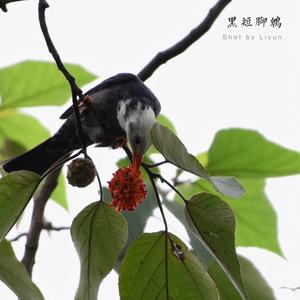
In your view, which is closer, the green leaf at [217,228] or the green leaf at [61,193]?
the green leaf at [217,228]

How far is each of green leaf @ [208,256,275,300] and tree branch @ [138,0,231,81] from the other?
89cm

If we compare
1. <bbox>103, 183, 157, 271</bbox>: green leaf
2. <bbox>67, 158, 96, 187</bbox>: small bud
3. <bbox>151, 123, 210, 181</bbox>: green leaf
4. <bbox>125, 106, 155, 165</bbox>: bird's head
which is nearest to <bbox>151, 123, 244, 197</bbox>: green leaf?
<bbox>151, 123, 210, 181</bbox>: green leaf

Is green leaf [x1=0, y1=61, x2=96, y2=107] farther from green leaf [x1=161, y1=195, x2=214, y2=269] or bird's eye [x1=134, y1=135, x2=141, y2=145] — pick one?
green leaf [x1=161, y1=195, x2=214, y2=269]

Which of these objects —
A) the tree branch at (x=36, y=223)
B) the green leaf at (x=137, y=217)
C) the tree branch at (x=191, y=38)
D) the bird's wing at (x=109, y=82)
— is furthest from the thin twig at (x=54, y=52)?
the bird's wing at (x=109, y=82)

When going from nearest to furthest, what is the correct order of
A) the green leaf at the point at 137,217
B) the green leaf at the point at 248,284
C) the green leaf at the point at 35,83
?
the green leaf at the point at 248,284 < the green leaf at the point at 137,217 < the green leaf at the point at 35,83

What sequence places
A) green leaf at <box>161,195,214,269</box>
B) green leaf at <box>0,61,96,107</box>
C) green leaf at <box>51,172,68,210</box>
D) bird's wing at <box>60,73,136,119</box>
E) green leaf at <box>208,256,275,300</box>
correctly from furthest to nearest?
bird's wing at <box>60,73,136,119</box> → green leaf at <box>51,172,68,210</box> → green leaf at <box>0,61,96,107</box> → green leaf at <box>161,195,214,269</box> → green leaf at <box>208,256,275,300</box>

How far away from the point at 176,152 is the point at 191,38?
112 centimetres

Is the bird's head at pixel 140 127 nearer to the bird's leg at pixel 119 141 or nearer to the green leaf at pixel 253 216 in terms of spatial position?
the bird's leg at pixel 119 141

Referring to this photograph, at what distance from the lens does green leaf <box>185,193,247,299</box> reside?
5.00 feet

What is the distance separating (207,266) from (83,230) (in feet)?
1.71

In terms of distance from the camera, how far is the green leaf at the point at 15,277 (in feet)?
5.78

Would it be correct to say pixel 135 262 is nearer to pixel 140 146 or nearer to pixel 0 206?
pixel 0 206

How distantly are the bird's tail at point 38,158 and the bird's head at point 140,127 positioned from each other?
53cm

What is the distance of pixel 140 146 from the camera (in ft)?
8.18
